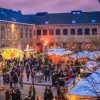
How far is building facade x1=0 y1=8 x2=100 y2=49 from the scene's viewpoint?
50894 millimetres

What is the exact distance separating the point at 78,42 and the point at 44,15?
8544mm

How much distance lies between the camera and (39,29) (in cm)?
5484

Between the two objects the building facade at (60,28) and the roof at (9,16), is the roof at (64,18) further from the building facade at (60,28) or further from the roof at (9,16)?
the roof at (9,16)

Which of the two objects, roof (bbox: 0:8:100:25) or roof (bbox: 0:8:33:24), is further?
roof (bbox: 0:8:100:25)

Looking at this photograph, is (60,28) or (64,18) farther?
(64,18)

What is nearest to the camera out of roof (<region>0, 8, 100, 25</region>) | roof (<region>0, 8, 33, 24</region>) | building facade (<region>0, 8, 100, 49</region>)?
roof (<region>0, 8, 33, 24</region>)

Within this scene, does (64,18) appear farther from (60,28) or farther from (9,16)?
(9,16)

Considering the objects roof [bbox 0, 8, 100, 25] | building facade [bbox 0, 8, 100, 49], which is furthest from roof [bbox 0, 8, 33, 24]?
roof [bbox 0, 8, 100, 25]

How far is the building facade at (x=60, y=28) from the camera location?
5089 cm

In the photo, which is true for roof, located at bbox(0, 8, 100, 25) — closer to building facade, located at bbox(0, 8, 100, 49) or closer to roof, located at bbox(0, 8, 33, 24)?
building facade, located at bbox(0, 8, 100, 49)

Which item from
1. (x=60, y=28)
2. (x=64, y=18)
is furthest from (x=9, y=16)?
(x=64, y=18)

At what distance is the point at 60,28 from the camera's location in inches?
2115

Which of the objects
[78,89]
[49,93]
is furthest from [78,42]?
[78,89]

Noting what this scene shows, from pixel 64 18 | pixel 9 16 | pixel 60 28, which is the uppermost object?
pixel 64 18
